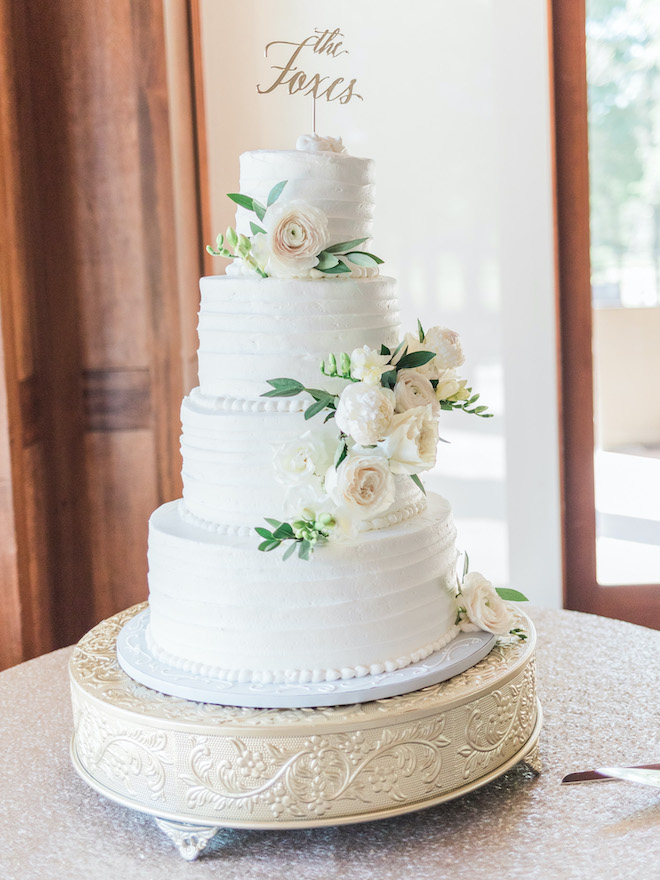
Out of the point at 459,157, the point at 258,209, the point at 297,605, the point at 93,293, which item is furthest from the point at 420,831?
the point at 459,157

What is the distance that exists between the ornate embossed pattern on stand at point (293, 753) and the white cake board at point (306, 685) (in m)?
0.01

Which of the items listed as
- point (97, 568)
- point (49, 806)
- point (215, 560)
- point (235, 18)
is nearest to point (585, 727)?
point (215, 560)

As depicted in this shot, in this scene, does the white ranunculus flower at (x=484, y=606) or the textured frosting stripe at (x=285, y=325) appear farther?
the white ranunculus flower at (x=484, y=606)

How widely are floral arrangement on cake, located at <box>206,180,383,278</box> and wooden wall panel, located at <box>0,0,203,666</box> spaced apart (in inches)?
59.2

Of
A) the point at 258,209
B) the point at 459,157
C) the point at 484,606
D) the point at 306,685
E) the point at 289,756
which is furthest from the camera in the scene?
the point at 459,157

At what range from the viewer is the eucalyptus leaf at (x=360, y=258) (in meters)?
1.93

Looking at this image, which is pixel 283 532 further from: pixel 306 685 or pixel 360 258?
pixel 360 258

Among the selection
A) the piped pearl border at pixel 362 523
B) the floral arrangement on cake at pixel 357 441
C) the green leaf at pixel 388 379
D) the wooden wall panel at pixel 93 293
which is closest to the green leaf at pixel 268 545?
the floral arrangement on cake at pixel 357 441

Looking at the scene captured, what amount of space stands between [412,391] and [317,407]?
0.58 feet

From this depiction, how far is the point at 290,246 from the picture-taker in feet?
6.14

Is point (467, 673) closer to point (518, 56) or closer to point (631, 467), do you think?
point (631, 467)

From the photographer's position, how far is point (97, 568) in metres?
3.64

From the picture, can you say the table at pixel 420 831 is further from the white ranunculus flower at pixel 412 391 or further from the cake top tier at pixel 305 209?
the cake top tier at pixel 305 209

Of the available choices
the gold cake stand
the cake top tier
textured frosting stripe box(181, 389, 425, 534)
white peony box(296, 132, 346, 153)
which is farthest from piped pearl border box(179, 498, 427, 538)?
white peony box(296, 132, 346, 153)
